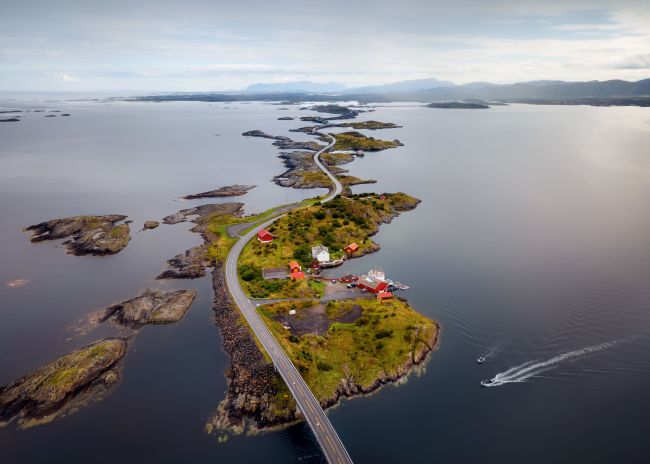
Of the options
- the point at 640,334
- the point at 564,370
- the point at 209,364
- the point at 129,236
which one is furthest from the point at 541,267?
the point at 129,236

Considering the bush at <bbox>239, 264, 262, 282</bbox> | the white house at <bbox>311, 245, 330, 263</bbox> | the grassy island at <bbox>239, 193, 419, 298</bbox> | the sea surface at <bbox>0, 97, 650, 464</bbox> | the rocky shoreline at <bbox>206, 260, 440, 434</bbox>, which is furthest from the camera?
the white house at <bbox>311, 245, 330, 263</bbox>

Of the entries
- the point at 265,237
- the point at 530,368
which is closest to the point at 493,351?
the point at 530,368

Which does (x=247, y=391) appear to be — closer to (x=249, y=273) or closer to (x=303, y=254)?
(x=249, y=273)

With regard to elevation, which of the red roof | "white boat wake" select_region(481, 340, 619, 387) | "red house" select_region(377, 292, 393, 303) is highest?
the red roof

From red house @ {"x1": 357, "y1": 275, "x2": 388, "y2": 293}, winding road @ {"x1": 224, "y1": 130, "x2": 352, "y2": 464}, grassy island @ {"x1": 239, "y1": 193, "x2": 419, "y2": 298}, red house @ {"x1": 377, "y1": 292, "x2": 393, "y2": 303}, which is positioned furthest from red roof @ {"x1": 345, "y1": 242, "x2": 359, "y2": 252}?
winding road @ {"x1": 224, "y1": 130, "x2": 352, "y2": 464}

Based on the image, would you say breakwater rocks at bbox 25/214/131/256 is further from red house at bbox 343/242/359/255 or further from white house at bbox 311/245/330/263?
red house at bbox 343/242/359/255

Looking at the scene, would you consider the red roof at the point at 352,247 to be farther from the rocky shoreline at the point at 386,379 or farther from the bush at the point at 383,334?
the rocky shoreline at the point at 386,379
